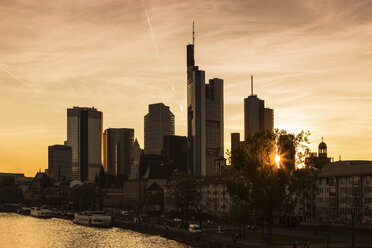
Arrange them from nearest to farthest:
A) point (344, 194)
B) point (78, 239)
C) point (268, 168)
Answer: point (268, 168), point (78, 239), point (344, 194)

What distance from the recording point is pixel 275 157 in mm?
115500

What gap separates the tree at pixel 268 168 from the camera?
11275cm

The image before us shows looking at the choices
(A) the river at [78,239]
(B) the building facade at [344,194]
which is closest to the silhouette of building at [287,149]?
(B) the building facade at [344,194]

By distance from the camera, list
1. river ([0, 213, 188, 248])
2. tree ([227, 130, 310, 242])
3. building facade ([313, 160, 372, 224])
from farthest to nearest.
→ 1. building facade ([313, 160, 372, 224])
2. river ([0, 213, 188, 248])
3. tree ([227, 130, 310, 242])

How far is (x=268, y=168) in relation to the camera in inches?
4478

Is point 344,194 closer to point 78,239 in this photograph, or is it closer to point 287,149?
point 287,149

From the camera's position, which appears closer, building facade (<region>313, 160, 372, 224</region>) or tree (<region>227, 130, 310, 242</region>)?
tree (<region>227, 130, 310, 242</region>)

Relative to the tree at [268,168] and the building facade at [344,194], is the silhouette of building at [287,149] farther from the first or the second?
the building facade at [344,194]

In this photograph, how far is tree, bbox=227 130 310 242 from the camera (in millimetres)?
112750

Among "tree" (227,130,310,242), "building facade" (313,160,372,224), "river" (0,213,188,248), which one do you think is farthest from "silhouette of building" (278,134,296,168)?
"river" (0,213,188,248)

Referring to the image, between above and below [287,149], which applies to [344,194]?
below

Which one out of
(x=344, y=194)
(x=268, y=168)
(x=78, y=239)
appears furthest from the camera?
(x=344, y=194)

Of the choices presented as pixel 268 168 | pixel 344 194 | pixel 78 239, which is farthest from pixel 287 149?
pixel 78 239

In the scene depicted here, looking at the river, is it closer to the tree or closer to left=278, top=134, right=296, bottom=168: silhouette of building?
the tree
